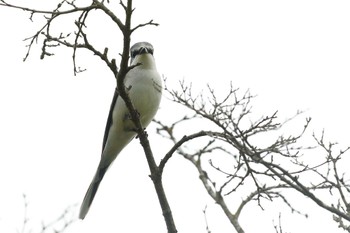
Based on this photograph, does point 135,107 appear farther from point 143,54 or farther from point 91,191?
point 91,191

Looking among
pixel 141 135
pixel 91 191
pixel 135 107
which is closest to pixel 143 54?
pixel 135 107

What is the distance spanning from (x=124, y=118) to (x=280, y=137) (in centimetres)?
265

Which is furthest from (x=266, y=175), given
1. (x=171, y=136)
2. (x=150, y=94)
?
(x=150, y=94)

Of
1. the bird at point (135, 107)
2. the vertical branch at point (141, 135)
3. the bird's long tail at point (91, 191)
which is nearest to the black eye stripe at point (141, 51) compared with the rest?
the bird at point (135, 107)

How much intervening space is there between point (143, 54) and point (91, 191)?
1703 millimetres

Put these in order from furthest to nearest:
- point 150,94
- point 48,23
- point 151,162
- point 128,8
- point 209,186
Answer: point 150,94, point 209,186, point 151,162, point 48,23, point 128,8

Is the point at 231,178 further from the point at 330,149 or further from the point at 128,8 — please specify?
the point at 128,8

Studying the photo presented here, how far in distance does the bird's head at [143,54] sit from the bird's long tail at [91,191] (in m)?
1.38

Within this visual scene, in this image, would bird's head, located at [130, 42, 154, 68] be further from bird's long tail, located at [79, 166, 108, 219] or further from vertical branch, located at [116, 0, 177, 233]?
vertical branch, located at [116, 0, 177, 233]

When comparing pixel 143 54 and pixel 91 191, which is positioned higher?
pixel 143 54

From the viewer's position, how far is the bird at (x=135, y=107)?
6.75 meters

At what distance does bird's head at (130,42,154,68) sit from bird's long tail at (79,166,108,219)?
1381 millimetres

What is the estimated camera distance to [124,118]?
6879 mm

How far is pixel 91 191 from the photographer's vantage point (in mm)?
7133
